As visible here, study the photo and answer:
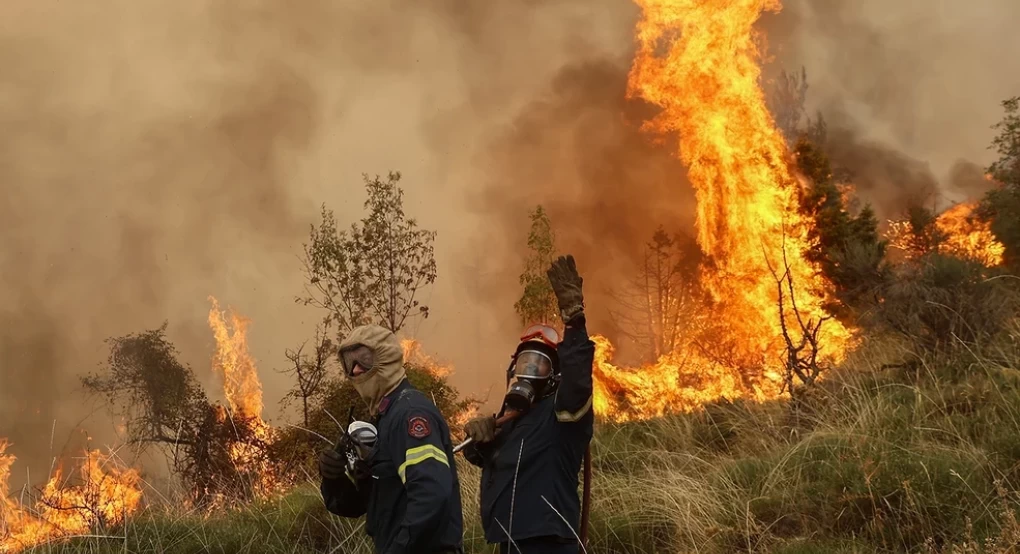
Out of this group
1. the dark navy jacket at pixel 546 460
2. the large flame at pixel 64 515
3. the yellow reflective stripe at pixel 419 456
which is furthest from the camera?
the large flame at pixel 64 515

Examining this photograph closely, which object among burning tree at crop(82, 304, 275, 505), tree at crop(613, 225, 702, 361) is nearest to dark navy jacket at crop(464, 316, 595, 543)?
burning tree at crop(82, 304, 275, 505)

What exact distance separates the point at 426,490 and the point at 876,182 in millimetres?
39810

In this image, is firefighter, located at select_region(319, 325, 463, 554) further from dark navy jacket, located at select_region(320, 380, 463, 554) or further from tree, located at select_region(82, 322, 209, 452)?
tree, located at select_region(82, 322, 209, 452)

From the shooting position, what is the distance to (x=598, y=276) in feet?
96.9

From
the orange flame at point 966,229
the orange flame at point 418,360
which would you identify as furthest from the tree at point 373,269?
the orange flame at point 966,229

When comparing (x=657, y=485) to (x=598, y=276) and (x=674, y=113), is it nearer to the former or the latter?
(x=674, y=113)

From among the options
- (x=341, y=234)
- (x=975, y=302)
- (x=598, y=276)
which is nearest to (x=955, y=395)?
(x=975, y=302)

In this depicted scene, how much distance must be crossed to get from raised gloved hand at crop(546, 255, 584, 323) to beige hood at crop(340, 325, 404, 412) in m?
0.93

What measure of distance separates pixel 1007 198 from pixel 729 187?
13.5 m

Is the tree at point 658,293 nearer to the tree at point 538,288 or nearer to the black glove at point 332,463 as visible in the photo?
the tree at point 538,288

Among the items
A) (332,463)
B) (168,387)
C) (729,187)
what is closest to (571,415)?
(332,463)

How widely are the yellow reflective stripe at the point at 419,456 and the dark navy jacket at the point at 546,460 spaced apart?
82 centimetres

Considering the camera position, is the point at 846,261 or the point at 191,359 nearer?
the point at 846,261

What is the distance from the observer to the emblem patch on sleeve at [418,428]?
3.71m
